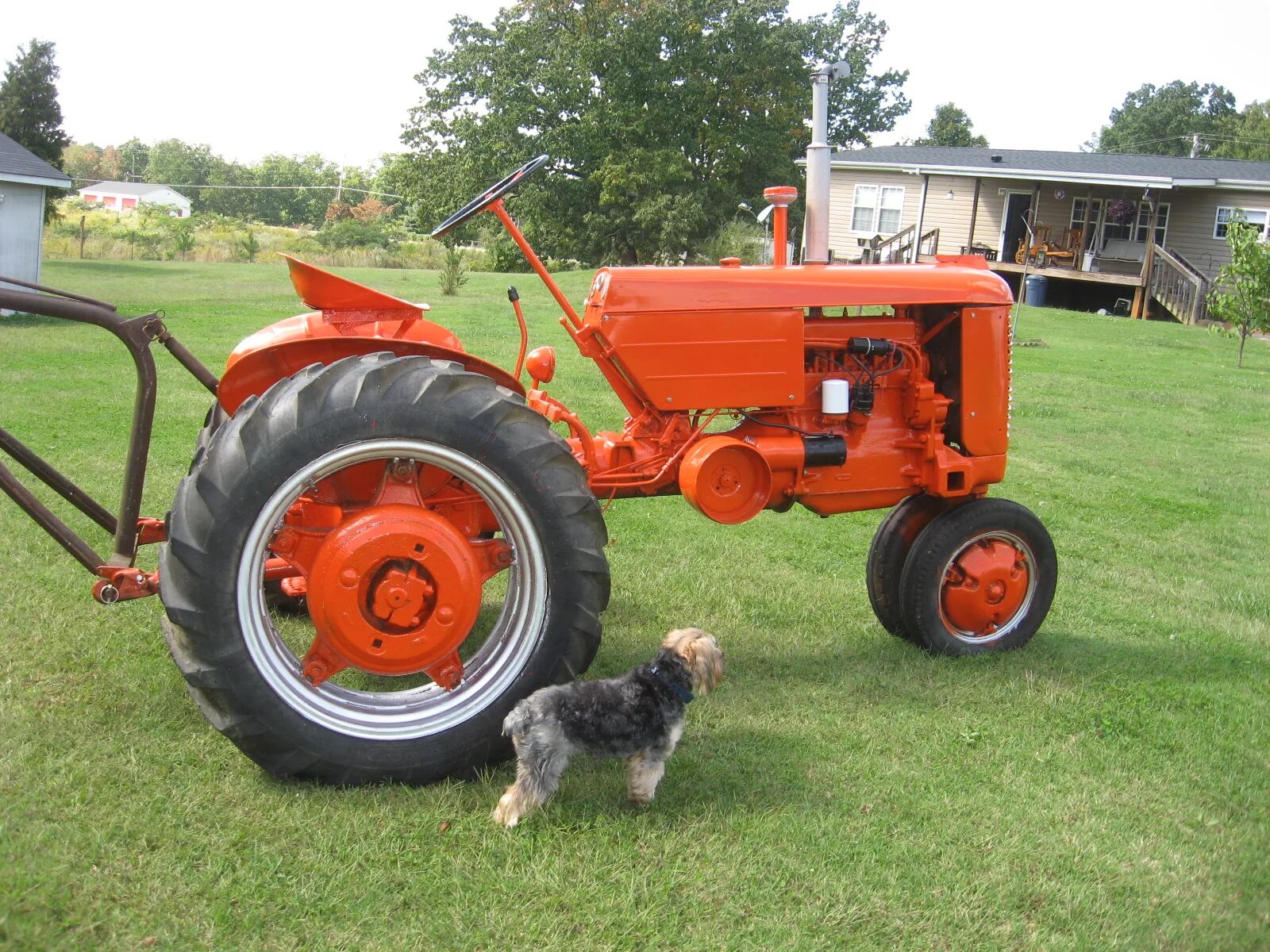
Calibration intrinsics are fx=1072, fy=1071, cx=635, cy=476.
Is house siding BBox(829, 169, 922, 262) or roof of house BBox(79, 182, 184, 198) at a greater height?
roof of house BBox(79, 182, 184, 198)

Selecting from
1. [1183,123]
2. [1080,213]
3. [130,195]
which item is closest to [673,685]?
[1080,213]

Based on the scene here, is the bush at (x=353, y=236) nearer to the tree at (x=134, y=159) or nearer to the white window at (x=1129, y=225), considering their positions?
the white window at (x=1129, y=225)

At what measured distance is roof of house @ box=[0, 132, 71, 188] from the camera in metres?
17.0

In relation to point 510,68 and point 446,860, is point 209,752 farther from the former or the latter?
point 510,68

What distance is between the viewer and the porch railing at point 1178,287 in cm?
2359

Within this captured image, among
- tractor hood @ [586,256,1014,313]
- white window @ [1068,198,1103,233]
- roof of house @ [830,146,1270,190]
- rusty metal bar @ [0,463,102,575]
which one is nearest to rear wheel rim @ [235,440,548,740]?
rusty metal bar @ [0,463,102,575]

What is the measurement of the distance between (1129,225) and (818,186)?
1061 inches

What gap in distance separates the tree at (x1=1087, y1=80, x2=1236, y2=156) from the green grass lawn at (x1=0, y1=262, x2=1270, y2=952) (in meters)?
63.3

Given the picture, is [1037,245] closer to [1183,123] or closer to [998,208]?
[998,208]

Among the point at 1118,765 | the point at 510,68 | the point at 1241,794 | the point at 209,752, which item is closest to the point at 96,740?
the point at 209,752

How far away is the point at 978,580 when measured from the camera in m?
4.65

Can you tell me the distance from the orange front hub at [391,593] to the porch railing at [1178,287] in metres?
24.0

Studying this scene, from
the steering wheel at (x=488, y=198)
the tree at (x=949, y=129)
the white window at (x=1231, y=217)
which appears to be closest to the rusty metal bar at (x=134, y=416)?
the steering wheel at (x=488, y=198)

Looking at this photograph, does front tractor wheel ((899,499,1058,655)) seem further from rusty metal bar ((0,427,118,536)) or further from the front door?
A: the front door
